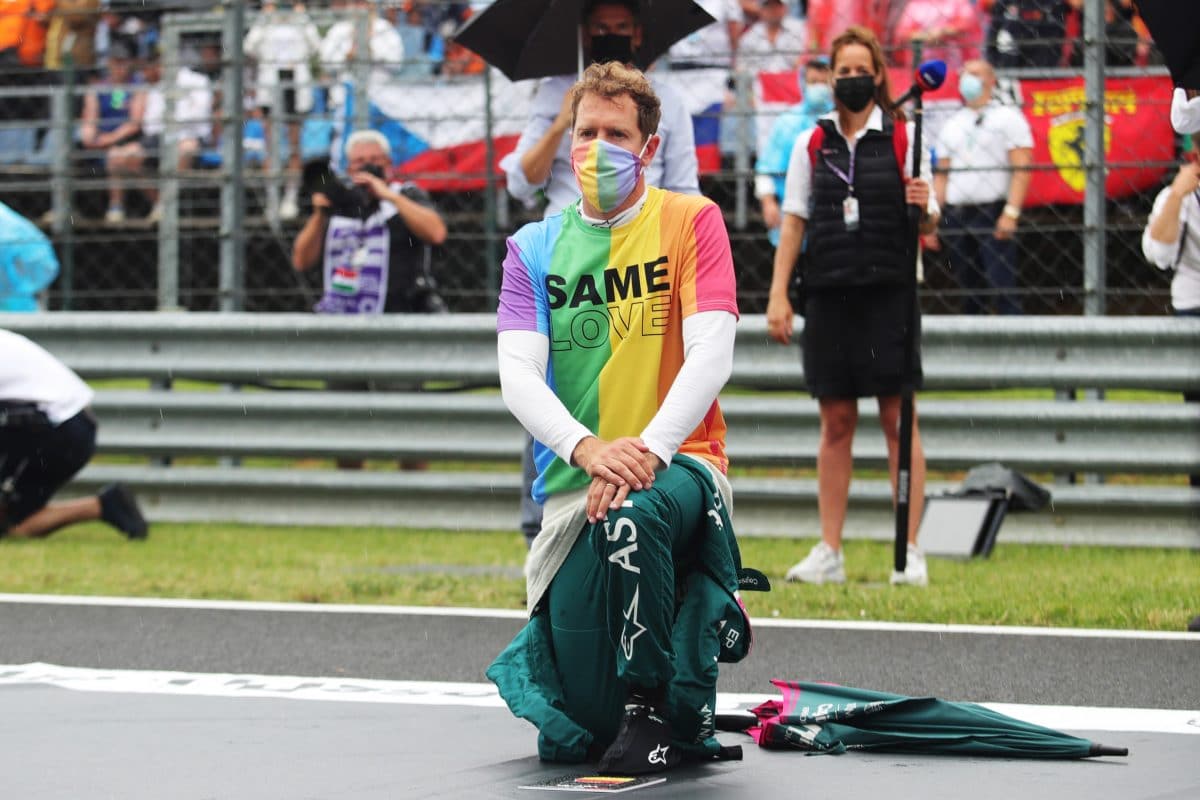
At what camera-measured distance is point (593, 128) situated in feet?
14.8

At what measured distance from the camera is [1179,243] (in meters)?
8.73

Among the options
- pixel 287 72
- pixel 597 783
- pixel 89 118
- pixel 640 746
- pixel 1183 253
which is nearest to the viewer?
pixel 597 783

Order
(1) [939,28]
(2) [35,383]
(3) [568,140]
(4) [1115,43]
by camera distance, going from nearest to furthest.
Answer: (3) [568,140] < (4) [1115,43] < (2) [35,383] < (1) [939,28]

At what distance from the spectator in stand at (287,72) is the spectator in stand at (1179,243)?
4870mm

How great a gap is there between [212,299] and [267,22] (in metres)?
1.86

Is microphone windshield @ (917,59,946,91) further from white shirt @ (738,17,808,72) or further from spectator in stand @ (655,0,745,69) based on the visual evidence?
spectator in stand @ (655,0,745,69)

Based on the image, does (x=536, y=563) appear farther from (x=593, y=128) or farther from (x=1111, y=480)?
(x=1111, y=480)

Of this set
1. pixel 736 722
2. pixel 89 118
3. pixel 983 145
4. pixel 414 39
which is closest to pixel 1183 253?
pixel 983 145

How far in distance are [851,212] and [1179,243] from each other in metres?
1.99

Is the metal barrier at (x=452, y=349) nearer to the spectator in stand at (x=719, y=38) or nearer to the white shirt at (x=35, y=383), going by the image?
the white shirt at (x=35, y=383)

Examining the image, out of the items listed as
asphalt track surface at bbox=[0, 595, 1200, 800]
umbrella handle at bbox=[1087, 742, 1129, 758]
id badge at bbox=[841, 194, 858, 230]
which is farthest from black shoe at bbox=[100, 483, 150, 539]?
umbrella handle at bbox=[1087, 742, 1129, 758]

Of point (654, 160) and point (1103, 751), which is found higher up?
point (654, 160)

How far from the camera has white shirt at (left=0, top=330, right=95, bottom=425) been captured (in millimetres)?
9398

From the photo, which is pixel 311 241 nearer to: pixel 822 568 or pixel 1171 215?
pixel 822 568
